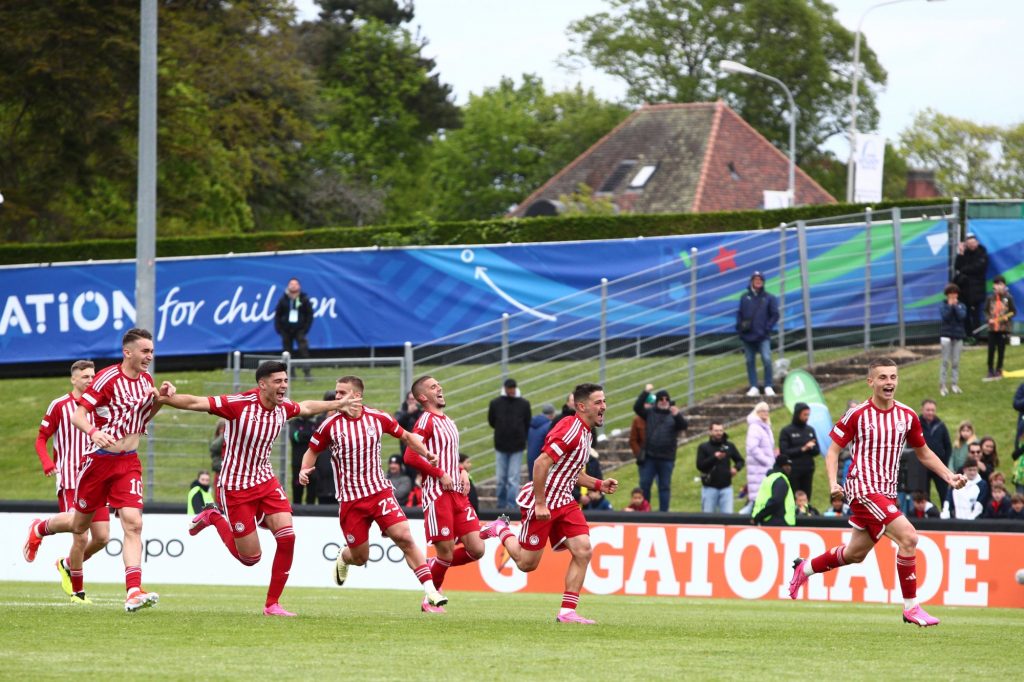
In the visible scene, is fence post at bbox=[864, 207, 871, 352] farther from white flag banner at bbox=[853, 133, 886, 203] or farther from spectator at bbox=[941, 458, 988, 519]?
white flag banner at bbox=[853, 133, 886, 203]

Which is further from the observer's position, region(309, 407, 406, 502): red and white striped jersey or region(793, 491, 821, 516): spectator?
region(793, 491, 821, 516): spectator

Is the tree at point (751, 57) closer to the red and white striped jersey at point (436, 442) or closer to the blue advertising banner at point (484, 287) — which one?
the blue advertising banner at point (484, 287)

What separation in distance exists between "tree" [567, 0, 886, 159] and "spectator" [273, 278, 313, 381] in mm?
50449

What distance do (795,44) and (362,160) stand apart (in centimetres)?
2207

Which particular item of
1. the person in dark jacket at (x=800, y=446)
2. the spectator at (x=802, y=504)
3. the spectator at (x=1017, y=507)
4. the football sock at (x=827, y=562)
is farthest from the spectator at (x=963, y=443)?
the football sock at (x=827, y=562)

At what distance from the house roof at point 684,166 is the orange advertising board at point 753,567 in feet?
141

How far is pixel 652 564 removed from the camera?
20672 mm

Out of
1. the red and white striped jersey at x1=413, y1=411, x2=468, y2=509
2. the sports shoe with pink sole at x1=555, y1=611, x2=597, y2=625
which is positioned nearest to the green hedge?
the red and white striped jersey at x1=413, y1=411, x2=468, y2=509

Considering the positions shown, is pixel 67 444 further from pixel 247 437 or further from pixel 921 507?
pixel 921 507

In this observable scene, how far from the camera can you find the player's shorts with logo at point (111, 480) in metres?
12.9

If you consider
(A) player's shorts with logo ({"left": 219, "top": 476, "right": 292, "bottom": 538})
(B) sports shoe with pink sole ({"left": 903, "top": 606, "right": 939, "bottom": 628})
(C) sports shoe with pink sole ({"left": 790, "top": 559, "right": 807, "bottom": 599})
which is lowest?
(B) sports shoe with pink sole ({"left": 903, "top": 606, "right": 939, "bottom": 628})

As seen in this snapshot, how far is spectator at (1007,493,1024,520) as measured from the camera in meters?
20.6

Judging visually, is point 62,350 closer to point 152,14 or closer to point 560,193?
point 152,14

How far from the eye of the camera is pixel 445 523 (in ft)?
47.0
